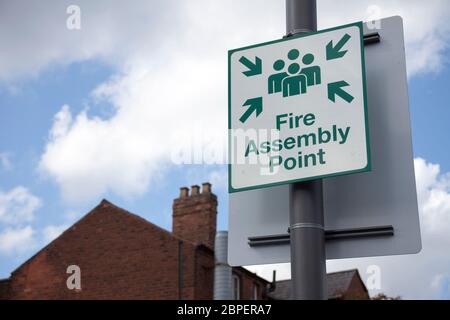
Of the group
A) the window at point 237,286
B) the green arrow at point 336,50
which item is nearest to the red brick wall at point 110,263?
the window at point 237,286

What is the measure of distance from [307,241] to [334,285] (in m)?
32.5

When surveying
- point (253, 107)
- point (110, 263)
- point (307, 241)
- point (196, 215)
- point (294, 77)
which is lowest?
point (307, 241)

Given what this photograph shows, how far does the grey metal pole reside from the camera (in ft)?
12.1

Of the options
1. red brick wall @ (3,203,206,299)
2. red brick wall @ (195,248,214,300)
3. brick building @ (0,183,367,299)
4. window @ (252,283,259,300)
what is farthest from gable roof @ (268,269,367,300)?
red brick wall @ (3,203,206,299)

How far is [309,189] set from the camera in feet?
13.0

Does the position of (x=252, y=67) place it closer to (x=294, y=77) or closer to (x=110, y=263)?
(x=294, y=77)

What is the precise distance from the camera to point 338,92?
4.06 metres

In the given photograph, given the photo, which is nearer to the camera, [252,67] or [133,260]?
[252,67]

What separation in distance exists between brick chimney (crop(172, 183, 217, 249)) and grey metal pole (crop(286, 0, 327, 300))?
2313 centimetres

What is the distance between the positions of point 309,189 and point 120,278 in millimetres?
24291

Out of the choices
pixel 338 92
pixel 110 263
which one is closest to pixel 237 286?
pixel 110 263

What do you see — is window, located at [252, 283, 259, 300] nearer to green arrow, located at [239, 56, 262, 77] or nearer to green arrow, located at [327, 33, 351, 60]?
green arrow, located at [239, 56, 262, 77]

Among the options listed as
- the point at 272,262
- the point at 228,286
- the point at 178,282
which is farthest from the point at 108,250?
the point at 272,262
